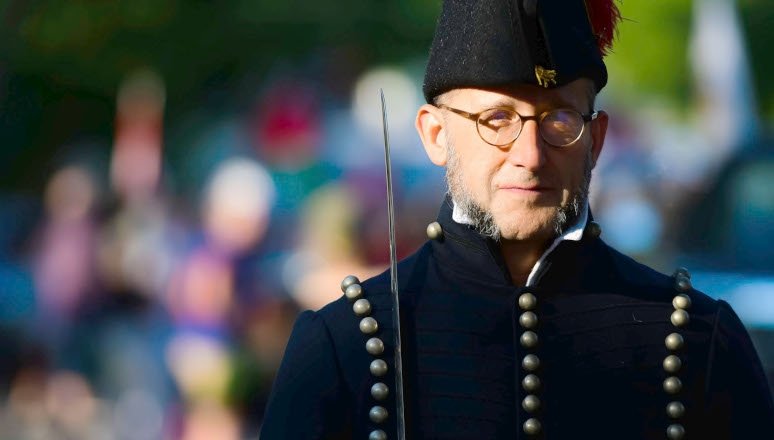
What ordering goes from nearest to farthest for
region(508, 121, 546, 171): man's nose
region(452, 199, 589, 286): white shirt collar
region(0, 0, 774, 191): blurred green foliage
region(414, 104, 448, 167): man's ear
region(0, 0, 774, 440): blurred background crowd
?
1. region(508, 121, 546, 171): man's nose
2. region(452, 199, 589, 286): white shirt collar
3. region(414, 104, 448, 167): man's ear
4. region(0, 0, 774, 440): blurred background crowd
5. region(0, 0, 774, 191): blurred green foliage

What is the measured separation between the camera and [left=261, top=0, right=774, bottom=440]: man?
405cm

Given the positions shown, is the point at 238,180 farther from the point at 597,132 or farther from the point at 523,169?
the point at 523,169

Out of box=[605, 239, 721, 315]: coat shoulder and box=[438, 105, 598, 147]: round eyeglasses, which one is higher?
box=[438, 105, 598, 147]: round eyeglasses

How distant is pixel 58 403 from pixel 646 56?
6.27 metres

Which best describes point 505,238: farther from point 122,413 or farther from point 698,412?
point 122,413

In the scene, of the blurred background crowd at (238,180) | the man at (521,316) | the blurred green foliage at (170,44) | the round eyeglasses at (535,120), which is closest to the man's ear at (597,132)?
the man at (521,316)

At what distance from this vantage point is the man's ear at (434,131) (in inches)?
167

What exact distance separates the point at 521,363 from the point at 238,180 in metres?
7.07

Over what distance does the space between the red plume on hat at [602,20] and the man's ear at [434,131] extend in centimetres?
40

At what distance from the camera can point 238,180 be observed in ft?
36.3

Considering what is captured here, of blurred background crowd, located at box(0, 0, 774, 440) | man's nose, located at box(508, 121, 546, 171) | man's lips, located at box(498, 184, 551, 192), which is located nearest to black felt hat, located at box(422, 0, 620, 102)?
man's nose, located at box(508, 121, 546, 171)

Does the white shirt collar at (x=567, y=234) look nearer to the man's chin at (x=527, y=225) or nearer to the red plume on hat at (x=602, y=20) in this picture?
the man's chin at (x=527, y=225)

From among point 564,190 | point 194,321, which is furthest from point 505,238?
point 194,321

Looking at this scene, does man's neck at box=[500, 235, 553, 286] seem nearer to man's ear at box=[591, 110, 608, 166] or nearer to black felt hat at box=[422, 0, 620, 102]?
man's ear at box=[591, 110, 608, 166]
